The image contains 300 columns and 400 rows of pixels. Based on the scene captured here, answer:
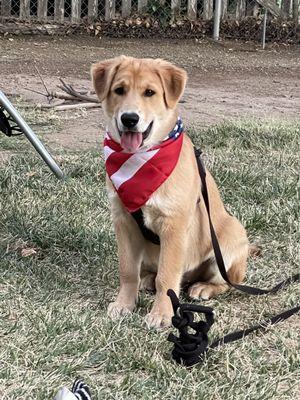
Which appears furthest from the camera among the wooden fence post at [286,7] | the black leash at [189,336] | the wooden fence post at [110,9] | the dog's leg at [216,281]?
the wooden fence post at [286,7]

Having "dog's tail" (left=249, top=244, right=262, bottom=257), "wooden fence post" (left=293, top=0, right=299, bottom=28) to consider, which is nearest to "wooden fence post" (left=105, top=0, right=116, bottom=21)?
"wooden fence post" (left=293, top=0, right=299, bottom=28)

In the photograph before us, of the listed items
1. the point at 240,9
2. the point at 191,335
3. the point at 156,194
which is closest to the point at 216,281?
the point at 156,194

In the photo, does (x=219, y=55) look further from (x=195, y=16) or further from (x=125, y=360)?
(x=125, y=360)

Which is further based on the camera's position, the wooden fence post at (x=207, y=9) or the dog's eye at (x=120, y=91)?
the wooden fence post at (x=207, y=9)

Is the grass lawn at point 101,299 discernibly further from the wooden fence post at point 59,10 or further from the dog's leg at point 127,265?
the wooden fence post at point 59,10

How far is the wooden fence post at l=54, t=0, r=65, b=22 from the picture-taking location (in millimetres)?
12711

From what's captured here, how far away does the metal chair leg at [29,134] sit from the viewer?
16.3ft

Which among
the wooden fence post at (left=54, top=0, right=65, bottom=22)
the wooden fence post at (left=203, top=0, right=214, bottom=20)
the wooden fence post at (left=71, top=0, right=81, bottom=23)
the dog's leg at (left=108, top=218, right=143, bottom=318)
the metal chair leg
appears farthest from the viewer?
the wooden fence post at (left=203, top=0, right=214, bottom=20)

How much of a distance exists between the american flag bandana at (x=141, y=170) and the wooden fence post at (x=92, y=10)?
10.0 metres

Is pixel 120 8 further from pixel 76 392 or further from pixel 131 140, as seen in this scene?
pixel 76 392

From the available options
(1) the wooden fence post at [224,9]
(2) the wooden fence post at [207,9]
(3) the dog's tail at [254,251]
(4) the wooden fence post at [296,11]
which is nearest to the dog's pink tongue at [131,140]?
(3) the dog's tail at [254,251]

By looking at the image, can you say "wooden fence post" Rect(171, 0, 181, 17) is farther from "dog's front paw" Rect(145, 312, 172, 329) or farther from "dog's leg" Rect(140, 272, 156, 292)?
"dog's front paw" Rect(145, 312, 172, 329)

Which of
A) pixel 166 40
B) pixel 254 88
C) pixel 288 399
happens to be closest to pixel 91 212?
pixel 288 399

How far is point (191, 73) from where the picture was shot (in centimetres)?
1058
